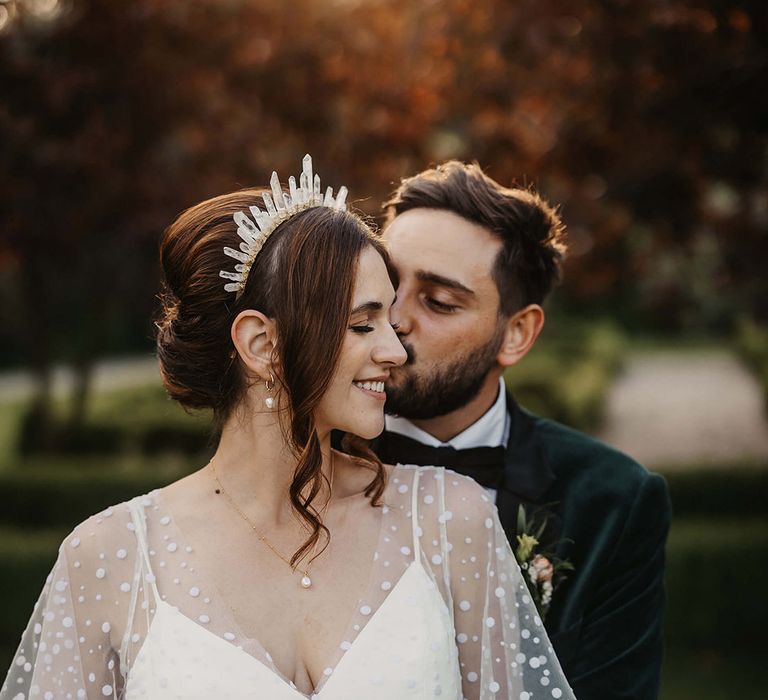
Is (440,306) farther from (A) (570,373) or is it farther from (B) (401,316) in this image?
(A) (570,373)

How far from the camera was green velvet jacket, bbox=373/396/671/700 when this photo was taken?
9.73 ft

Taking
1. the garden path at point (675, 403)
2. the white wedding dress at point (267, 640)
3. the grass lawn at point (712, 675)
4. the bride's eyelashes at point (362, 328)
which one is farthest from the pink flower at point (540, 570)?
the garden path at point (675, 403)

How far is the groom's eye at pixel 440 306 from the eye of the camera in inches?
119

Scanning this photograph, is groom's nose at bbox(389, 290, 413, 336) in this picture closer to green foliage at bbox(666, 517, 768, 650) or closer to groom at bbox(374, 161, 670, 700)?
groom at bbox(374, 161, 670, 700)

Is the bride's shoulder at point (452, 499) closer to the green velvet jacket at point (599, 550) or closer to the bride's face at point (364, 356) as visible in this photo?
the bride's face at point (364, 356)

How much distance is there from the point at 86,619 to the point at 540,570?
1.24 meters

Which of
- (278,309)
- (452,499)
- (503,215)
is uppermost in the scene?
(503,215)

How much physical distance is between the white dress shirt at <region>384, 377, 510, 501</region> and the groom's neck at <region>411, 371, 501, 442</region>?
14 mm

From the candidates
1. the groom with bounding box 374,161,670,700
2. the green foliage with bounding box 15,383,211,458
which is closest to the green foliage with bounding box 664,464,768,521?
the green foliage with bounding box 15,383,211,458

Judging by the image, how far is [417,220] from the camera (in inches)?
122

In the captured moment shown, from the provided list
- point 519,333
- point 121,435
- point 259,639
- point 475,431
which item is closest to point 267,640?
point 259,639

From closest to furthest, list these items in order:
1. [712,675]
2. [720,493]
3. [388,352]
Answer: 1. [388,352]
2. [712,675]
3. [720,493]

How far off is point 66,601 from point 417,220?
1.49 metres

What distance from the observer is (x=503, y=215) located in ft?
10.3
